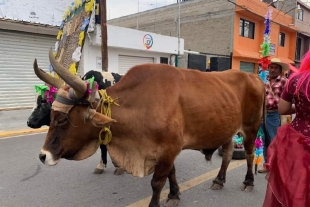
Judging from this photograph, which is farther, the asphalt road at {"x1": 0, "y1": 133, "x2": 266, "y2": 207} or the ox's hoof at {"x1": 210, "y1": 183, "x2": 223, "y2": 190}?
the ox's hoof at {"x1": 210, "y1": 183, "x2": 223, "y2": 190}

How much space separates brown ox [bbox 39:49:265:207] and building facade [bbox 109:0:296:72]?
1637 cm

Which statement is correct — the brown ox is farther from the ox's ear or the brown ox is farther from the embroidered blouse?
the embroidered blouse

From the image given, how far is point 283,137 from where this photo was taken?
7.75 ft

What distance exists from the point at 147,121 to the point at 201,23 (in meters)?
20.0

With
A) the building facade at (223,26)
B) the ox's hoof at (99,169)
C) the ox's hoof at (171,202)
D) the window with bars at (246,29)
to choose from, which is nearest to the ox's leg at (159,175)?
the ox's hoof at (171,202)

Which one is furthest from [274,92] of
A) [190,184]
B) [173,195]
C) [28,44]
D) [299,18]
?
[299,18]

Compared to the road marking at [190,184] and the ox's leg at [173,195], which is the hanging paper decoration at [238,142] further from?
the ox's leg at [173,195]

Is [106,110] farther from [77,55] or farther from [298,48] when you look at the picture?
[298,48]

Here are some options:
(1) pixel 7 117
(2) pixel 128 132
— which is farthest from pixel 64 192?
(1) pixel 7 117

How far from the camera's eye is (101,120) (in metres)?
2.67

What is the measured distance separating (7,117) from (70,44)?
19.6 ft

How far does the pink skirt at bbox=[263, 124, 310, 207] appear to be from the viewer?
2.12 m

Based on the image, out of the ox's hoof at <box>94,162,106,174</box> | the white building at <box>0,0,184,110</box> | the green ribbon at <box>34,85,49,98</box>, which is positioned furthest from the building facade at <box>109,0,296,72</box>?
the green ribbon at <box>34,85,49,98</box>

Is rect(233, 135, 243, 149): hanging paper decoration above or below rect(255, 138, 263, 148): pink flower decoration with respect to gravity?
below
